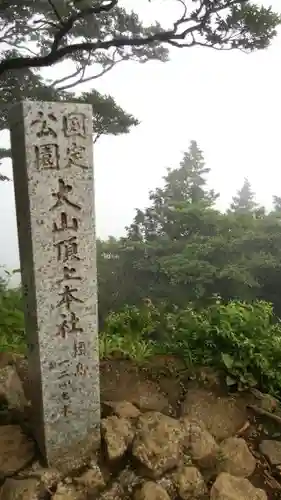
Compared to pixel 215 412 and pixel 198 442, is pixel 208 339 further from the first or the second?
pixel 198 442

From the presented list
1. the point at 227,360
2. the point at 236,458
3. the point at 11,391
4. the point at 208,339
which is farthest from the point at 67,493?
the point at 208,339

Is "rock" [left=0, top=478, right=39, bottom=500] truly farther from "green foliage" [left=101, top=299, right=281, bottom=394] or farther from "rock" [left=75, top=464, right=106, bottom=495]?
"green foliage" [left=101, top=299, right=281, bottom=394]

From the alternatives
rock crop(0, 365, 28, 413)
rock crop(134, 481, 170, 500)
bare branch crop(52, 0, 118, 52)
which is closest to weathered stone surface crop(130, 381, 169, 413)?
rock crop(134, 481, 170, 500)

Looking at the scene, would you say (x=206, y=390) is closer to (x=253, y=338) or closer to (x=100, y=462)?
(x=253, y=338)

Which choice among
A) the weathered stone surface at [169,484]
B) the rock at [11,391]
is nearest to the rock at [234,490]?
the weathered stone surface at [169,484]

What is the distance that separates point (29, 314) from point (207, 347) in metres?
1.86

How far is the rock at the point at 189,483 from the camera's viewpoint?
2.77 meters

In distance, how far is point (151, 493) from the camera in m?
2.65

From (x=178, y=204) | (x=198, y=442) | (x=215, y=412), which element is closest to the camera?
(x=198, y=442)

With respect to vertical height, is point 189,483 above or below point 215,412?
below

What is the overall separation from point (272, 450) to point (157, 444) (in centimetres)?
99

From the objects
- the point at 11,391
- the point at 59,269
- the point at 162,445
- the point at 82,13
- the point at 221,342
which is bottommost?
the point at 162,445

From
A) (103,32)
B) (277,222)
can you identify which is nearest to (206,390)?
(103,32)

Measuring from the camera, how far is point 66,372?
2.73 m
